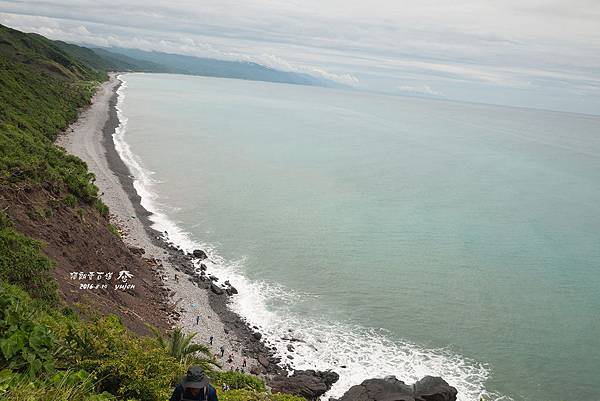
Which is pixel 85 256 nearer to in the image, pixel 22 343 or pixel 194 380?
pixel 22 343

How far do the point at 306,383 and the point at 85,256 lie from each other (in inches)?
485

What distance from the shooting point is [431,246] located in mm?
41219

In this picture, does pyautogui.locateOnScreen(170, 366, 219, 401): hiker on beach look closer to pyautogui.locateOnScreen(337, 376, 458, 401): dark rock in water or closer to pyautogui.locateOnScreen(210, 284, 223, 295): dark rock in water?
pyautogui.locateOnScreen(337, 376, 458, 401): dark rock in water

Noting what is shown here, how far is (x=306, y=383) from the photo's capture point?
21141 millimetres

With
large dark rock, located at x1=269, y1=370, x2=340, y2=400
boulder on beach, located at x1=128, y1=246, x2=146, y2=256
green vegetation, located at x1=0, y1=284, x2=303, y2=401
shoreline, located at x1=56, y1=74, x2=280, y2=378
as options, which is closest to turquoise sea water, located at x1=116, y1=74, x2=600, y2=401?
large dark rock, located at x1=269, y1=370, x2=340, y2=400

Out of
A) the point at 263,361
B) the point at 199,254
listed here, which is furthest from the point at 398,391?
the point at 199,254

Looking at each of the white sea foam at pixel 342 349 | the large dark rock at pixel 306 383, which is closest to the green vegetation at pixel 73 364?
the large dark rock at pixel 306 383

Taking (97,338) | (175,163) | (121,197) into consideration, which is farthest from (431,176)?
(97,338)

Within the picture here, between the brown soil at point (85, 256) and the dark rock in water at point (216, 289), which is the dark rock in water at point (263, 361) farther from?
the dark rock in water at point (216, 289)

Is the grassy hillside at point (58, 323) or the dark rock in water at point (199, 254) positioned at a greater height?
the grassy hillside at point (58, 323)

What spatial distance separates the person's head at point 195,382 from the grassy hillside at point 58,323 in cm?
215

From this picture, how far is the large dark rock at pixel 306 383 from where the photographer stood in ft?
67.1

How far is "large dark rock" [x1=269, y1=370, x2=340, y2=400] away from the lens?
805 inches

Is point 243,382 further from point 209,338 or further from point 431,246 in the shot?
point 431,246
